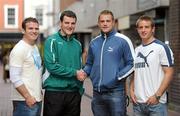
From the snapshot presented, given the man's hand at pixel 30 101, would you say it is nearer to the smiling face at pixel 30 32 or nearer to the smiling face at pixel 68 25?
the smiling face at pixel 30 32

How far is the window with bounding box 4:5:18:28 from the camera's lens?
5842cm

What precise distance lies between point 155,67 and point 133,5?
1235cm

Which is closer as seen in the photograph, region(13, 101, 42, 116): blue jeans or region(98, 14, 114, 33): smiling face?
region(13, 101, 42, 116): blue jeans

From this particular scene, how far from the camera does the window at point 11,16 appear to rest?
58.4 m

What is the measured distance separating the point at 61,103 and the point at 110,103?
2.04 ft

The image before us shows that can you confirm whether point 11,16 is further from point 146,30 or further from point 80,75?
point 146,30

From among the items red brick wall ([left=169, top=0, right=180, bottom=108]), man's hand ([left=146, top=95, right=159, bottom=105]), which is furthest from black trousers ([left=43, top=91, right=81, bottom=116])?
red brick wall ([left=169, top=0, right=180, bottom=108])

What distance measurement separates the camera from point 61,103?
21.2ft

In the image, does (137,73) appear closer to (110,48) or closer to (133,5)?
(110,48)

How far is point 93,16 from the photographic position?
91.2 feet

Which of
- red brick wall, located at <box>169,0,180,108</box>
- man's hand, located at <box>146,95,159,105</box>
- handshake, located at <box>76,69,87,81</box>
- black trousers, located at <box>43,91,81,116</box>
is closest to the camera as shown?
man's hand, located at <box>146,95,159,105</box>

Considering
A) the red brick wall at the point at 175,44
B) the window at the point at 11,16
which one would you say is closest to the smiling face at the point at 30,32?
the red brick wall at the point at 175,44

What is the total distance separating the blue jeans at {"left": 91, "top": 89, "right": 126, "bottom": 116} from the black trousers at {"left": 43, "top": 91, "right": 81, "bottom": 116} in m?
0.30

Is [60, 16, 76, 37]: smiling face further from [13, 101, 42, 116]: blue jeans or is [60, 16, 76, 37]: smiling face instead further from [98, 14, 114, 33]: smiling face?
[13, 101, 42, 116]: blue jeans
